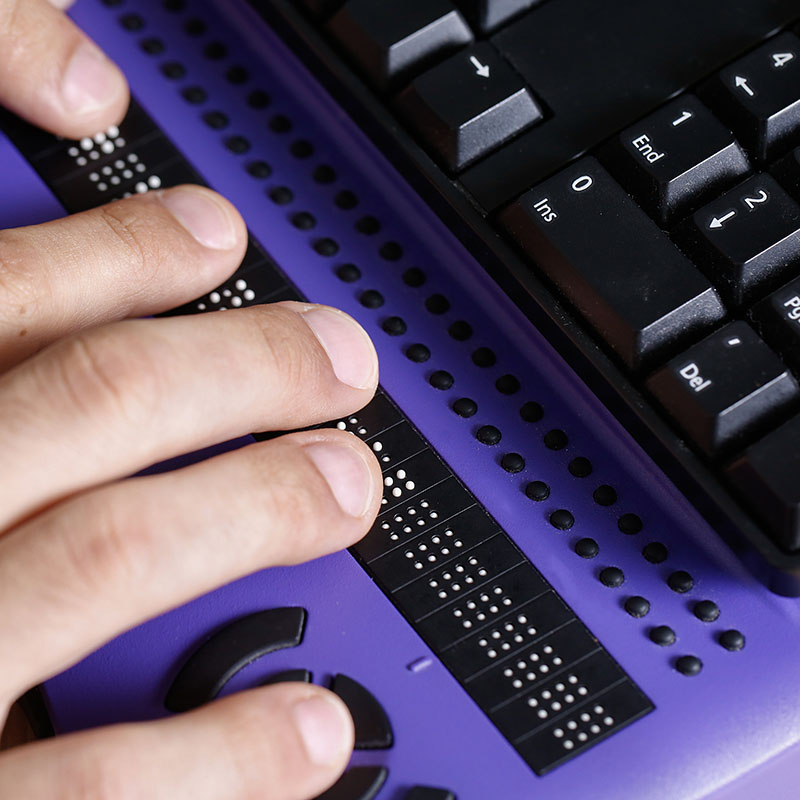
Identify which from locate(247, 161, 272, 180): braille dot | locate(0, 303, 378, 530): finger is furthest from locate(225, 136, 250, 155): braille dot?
locate(0, 303, 378, 530): finger

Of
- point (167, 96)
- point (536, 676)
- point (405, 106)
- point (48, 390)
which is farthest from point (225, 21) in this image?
point (536, 676)

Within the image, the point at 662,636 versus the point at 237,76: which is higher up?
the point at 237,76

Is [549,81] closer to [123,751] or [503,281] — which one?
[503,281]

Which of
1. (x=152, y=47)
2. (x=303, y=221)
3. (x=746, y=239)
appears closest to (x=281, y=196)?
(x=303, y=221)

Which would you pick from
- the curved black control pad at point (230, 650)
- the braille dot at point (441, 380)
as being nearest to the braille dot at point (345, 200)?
the braille dot at point (441, 380)

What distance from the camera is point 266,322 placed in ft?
1.56

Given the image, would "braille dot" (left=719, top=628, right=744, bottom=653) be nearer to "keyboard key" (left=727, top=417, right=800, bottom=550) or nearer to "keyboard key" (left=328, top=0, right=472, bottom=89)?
"keyboard key" (left=727, top=417, right=800, bottom=550)

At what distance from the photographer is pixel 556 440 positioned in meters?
0.48

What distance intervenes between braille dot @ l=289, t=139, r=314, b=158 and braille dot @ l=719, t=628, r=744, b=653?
31 centimetres

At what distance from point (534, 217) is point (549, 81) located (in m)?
0.08

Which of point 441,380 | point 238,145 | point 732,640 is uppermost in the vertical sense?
point 238,145

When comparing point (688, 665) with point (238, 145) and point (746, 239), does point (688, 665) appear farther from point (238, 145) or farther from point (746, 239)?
point (238, 145)

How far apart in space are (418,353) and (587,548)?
0.12 metres

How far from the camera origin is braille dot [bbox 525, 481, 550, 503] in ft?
1.54
